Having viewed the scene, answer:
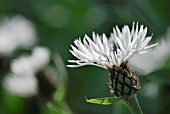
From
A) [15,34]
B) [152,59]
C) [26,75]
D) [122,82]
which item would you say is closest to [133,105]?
[122,82]

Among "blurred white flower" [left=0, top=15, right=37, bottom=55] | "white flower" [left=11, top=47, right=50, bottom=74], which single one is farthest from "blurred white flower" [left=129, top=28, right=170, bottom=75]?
"blurred white flower" [left=0, top=15, right=37, bottom=55]

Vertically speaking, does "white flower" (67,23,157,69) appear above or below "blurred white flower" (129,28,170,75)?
above

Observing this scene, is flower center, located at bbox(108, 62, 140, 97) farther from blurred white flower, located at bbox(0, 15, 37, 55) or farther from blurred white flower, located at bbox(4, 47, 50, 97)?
blurred white flower, located at bbox(0, 15, 37, 55)

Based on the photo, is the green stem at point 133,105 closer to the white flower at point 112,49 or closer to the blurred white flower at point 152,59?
the white flower at point 112,49

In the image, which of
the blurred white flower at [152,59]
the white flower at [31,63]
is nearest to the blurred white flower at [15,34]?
the white flower at [31,63]

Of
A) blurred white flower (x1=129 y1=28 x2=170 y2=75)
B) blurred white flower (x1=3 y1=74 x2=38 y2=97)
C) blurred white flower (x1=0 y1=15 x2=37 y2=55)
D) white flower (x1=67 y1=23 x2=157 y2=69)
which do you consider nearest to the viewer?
white flower (x1=67 y1=23 x2=157 y2=69)

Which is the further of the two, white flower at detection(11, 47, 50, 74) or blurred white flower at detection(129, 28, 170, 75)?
white flower at detection(11, 47, 50, 74)

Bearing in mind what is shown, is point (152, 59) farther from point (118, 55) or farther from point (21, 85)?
point (118, 55)

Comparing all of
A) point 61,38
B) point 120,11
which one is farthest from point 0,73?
point 120,11
